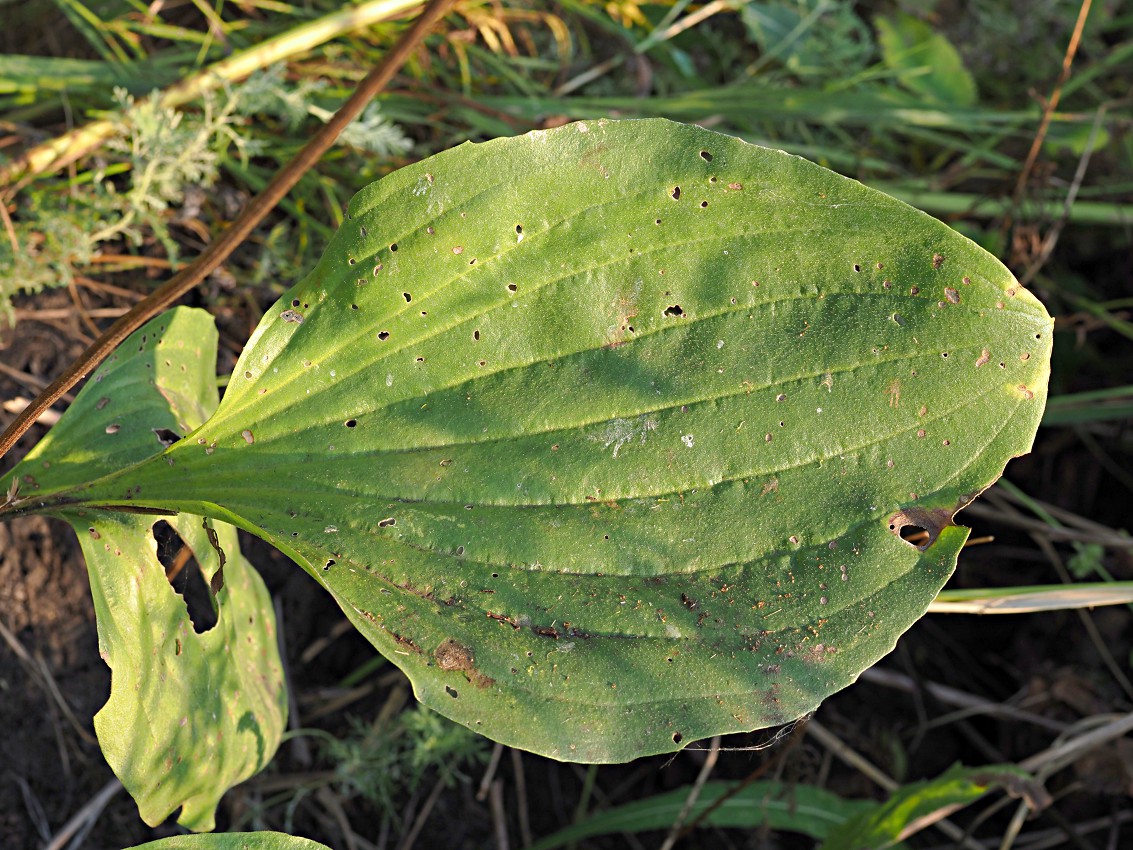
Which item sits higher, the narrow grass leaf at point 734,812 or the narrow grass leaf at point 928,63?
the narrow grass leaf at point 928,63

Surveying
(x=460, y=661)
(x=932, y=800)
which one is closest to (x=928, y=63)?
(x=932, y=800)

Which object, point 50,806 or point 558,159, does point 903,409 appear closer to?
point 558,159

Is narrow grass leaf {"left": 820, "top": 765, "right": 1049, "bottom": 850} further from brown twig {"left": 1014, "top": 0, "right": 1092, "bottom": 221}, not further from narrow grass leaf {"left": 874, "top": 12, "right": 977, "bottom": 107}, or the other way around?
narrow grass leaf {"left": 874, "top": 12, "right": 977, "bottom": 107}

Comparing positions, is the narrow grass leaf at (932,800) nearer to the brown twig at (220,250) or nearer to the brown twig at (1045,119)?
the brown twig at (1045,119)

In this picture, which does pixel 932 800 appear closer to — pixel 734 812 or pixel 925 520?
pixel 734 812

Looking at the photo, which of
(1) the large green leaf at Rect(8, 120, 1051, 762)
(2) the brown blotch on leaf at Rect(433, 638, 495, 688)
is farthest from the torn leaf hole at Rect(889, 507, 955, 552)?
(2) the brown blotch on leaf at Rect(433, 638, 495, 688)

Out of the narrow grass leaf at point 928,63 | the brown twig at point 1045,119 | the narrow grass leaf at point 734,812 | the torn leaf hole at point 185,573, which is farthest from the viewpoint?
the narrow grass leaf at point 928,63

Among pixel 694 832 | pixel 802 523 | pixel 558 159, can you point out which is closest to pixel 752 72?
pixel 558 159

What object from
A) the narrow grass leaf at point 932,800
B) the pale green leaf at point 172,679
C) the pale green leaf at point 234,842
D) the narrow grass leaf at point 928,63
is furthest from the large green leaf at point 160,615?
the narrow grass leaf at point 928,63
